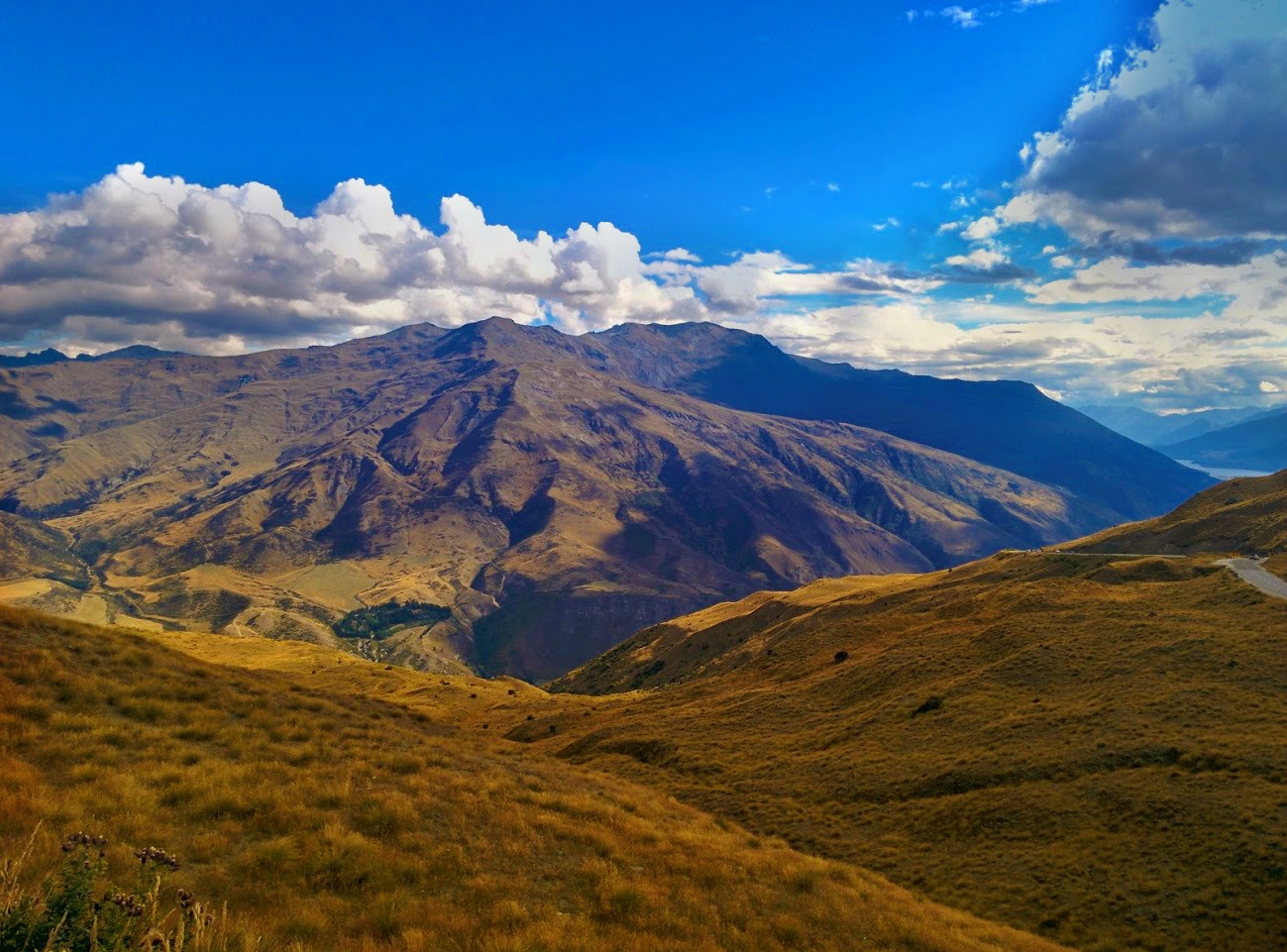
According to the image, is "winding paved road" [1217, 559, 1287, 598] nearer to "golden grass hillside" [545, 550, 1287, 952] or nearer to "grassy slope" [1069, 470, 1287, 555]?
"golden grass hillside" [545, 550, 1287, 952]

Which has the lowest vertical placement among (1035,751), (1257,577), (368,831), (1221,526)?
(1035,751)

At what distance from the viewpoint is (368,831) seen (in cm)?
1549

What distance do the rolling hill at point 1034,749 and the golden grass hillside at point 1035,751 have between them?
10 cm

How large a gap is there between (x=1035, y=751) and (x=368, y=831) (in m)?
31.4

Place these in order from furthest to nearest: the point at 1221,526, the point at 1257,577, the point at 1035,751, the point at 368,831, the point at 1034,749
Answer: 1. the point at 1221,526
2. the point at 1257,577
3. the point at 1034,749
4. the point at 1035,751
5. the point at 368,831

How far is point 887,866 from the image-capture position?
26.5 m

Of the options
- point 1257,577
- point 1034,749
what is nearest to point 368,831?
point 1034,749

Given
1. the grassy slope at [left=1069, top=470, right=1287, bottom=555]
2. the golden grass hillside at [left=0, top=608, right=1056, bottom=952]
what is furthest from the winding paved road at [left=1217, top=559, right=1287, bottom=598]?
the golden grass hillside at [left=0, top=608, right=1056, bottom=952]

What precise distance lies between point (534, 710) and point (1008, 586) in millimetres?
51055

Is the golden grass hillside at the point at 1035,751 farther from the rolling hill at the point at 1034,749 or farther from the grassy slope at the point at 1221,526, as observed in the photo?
the grassy slope at the point at 1221,526

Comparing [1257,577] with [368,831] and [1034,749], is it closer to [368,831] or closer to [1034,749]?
[1034,749]

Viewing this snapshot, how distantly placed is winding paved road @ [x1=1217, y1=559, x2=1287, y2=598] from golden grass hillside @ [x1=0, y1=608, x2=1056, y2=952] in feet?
146

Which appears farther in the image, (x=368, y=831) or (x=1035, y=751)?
(x=1035, y=751)

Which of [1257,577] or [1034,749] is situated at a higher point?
[1257,577]
